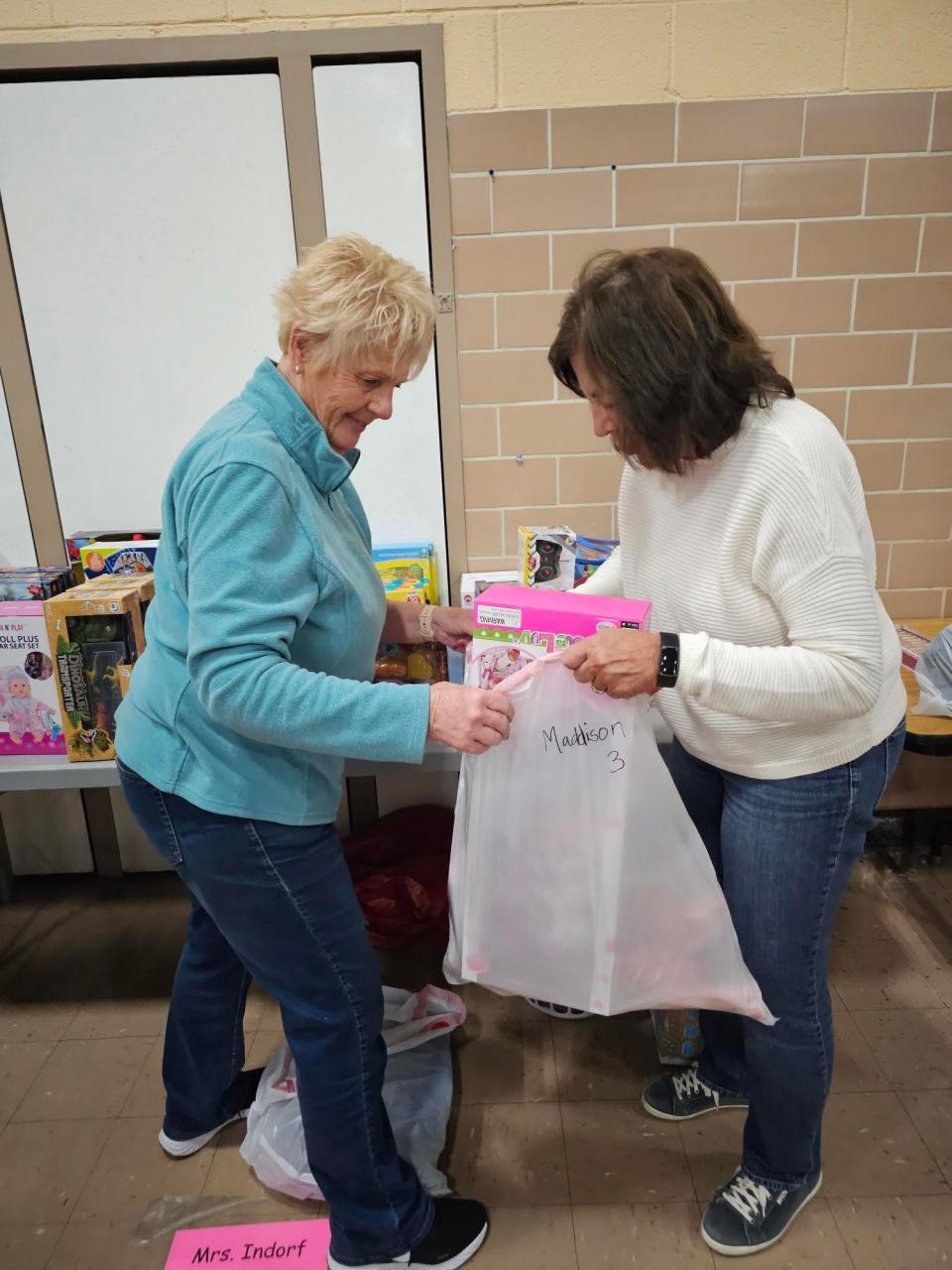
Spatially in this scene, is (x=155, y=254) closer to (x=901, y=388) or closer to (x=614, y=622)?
(x=614, y=622)

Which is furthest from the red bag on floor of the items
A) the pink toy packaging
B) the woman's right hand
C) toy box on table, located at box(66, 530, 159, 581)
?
the woman's right hand

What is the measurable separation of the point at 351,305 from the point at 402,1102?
147 cm

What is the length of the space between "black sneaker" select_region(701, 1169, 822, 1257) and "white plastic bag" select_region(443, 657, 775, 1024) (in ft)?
1.31

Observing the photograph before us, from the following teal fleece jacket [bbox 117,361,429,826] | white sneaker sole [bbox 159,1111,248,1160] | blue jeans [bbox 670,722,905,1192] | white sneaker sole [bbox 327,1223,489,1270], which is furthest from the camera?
white sneaker sole [bbox 159,1111,248,1160]

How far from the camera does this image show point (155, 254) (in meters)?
2.14

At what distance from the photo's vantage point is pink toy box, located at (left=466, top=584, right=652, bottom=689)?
1.26 metres

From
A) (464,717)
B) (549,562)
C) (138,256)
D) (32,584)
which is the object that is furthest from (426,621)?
(138,256)

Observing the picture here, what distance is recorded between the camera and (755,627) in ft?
3.95

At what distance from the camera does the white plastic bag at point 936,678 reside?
6.28 ft

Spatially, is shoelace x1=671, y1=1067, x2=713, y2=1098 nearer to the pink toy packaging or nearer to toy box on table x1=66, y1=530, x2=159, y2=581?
the pink toy packaging

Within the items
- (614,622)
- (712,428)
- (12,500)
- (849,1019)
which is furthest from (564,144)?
(849,1019)

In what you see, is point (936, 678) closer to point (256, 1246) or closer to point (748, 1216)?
point (748, 1216)

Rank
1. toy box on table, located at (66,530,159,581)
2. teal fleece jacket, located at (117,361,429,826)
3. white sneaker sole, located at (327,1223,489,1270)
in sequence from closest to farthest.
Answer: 1. teal fleece jacket, located at (117,361,429,826)
2. white sneaker sole, located at (327,1223,489,1270)
3. toy box on table, located at (66,530,159,581)

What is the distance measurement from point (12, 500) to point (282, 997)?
162 cm
